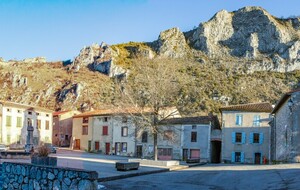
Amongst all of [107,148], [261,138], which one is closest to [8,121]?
[107,148]

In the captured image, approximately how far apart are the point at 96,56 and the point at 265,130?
76.1 meters

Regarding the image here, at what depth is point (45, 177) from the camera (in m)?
10.6

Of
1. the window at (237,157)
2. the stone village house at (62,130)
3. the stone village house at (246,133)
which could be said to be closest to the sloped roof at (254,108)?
the stone village house at (246,133)

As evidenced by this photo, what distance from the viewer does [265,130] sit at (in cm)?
4441

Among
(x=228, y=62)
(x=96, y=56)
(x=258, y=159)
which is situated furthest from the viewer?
(x=96, y=56)

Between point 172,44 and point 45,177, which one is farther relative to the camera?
point 172,44

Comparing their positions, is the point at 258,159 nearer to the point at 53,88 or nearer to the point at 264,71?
the point at 264,71

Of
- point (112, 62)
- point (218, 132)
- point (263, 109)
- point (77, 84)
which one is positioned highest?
point (112, 62)

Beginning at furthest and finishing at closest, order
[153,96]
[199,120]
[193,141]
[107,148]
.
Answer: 1. [107,148]
2. [193,141]
3. [199,120]
4. [153,96]

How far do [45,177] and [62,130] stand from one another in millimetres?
56044

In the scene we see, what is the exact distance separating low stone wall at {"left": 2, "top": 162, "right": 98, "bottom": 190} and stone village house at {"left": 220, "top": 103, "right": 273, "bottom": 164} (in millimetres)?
36557

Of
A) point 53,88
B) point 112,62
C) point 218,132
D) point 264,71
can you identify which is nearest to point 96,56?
point 112,62

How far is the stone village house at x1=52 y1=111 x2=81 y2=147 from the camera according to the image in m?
64.9

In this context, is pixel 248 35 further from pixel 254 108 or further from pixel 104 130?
pixel 254 108
